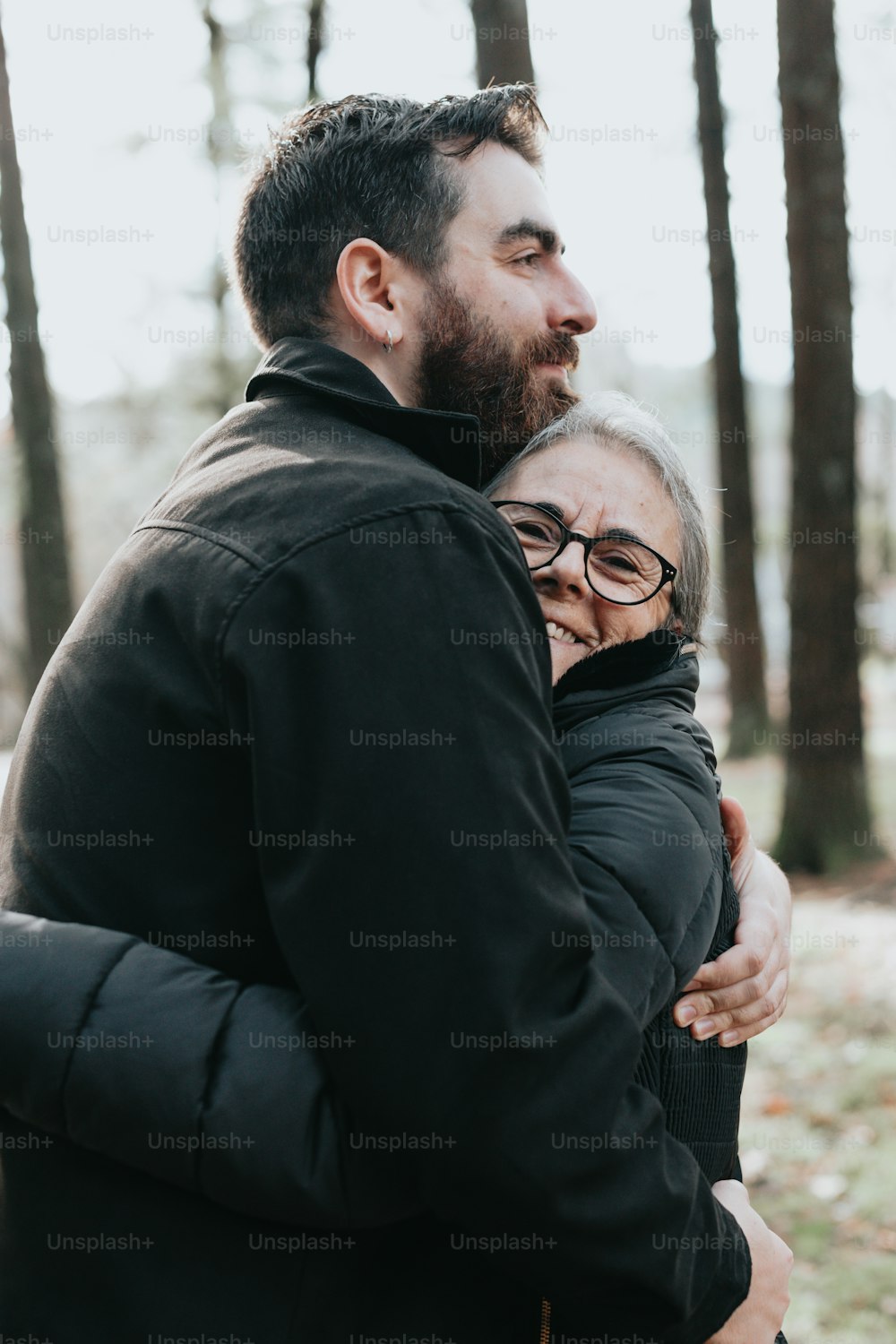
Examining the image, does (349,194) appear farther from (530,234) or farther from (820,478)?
(820,478)

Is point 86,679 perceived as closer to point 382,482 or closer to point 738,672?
point 382,482

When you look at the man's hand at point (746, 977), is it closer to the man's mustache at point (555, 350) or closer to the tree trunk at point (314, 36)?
the man's mustache at point (555, 350)

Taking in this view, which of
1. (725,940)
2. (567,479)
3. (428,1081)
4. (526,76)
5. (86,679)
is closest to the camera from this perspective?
(428,1081)

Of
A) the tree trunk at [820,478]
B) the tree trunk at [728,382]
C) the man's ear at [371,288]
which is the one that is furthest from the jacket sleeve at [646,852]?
the tree trunk at [728,382]

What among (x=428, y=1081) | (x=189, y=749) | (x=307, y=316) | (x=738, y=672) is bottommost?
(x=738, y=672)

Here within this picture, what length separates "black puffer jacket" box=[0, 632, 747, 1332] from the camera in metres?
1.33

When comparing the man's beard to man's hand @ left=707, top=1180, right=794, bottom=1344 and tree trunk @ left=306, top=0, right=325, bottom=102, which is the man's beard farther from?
tree trunk @ left=306, top=0, right=325, bottom=102

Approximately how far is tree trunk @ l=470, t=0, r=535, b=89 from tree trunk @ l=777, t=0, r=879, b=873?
367 centimetres

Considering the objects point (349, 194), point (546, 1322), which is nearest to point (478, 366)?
point (349, 194)

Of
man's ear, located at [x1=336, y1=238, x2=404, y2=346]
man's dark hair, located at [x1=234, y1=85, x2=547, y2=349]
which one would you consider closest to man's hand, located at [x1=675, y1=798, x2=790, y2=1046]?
man's ear, located at [x1=336, y1=238, x2=404, y2=346]

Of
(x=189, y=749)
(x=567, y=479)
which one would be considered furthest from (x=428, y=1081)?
(x=567, y=479)

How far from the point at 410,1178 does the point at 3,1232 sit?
2.05 feet

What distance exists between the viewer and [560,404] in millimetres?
2367

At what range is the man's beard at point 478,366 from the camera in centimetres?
208
